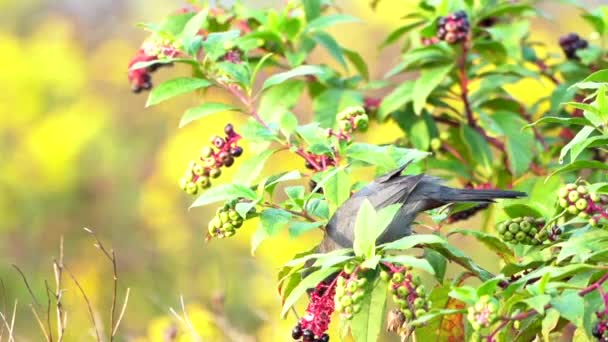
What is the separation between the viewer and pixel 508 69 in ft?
8.64

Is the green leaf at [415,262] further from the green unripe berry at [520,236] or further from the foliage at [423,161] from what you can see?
the green unripe berry at [520,236]

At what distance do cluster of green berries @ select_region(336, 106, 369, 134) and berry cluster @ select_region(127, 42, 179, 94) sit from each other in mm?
412

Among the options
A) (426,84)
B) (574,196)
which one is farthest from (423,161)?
(574,196)

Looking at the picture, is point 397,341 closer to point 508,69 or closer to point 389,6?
point 508,69

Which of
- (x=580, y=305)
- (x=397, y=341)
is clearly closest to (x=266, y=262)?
(x=397, y=341)

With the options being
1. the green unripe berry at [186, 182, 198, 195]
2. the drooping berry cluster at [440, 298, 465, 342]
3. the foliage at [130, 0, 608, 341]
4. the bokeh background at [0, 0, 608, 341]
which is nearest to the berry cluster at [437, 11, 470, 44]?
the foliage at [130, 0, 608, 341]

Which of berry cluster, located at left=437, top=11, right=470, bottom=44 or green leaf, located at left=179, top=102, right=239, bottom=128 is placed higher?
berry cluster, located at left=437, top=11, right=470, bottom=44

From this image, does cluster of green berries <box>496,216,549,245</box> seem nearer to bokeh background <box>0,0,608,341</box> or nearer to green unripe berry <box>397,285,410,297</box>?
green unripe berry <box>397,285,410,297</box>

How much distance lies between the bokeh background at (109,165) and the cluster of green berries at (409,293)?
306cm

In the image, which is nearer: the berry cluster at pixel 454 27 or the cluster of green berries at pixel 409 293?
the cluster of green berries at pixel 409 293

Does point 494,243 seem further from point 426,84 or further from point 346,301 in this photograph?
point 426,84

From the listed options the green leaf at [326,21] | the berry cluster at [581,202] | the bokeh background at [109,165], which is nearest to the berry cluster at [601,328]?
the berry cluster at [581,202]

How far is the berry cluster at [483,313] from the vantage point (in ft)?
4.59

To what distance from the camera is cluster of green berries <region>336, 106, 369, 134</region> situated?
5.94 feet
